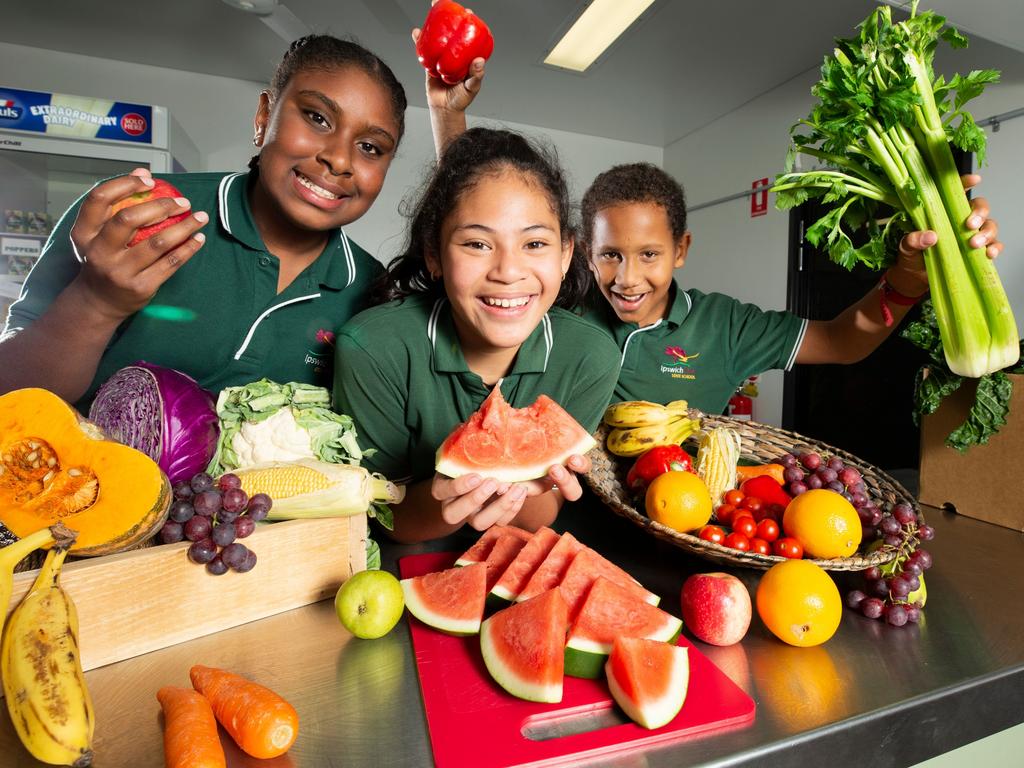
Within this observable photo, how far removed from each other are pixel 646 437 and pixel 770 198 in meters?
5.71

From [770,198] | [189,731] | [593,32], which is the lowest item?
[189,731]

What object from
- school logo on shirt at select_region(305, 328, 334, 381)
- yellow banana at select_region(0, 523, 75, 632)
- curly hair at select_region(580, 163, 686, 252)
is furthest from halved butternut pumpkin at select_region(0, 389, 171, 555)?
curly hair at select_region(580, 163, 686, 252)

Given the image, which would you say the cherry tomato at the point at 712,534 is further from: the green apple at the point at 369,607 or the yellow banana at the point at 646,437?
the green apple at the point at 369,607

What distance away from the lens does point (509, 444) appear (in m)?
1.32

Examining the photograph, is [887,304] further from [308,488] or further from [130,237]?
[130,237]

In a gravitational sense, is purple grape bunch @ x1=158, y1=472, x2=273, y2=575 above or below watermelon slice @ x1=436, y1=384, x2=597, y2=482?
below

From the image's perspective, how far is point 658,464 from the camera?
1550 millimetres

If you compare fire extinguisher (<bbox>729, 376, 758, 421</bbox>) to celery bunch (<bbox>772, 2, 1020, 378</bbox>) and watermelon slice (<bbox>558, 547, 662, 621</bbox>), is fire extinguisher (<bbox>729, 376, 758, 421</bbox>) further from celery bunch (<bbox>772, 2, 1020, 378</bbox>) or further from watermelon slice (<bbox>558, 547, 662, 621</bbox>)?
watermelon slice (<bbox>558, 547, 662, 621</bbox>)

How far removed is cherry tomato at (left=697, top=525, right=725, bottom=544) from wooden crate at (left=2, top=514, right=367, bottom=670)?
765 mm

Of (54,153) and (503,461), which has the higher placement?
(54,153)

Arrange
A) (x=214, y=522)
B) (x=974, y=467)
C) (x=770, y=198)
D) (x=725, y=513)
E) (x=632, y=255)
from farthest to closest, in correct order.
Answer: (x=770, y=198)
(x=632, y=255)
(x=974, y=467)
(x=725, y=513)
(x=214, y=522)

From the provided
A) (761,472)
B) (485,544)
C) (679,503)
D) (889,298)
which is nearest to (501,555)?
(485,544)

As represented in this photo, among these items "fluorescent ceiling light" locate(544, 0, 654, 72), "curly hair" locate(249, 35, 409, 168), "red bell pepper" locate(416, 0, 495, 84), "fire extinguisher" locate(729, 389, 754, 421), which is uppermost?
"fluorescent ceiling light" locate(544, 0, 654, 72)

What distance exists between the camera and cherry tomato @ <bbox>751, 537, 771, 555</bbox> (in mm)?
1292
